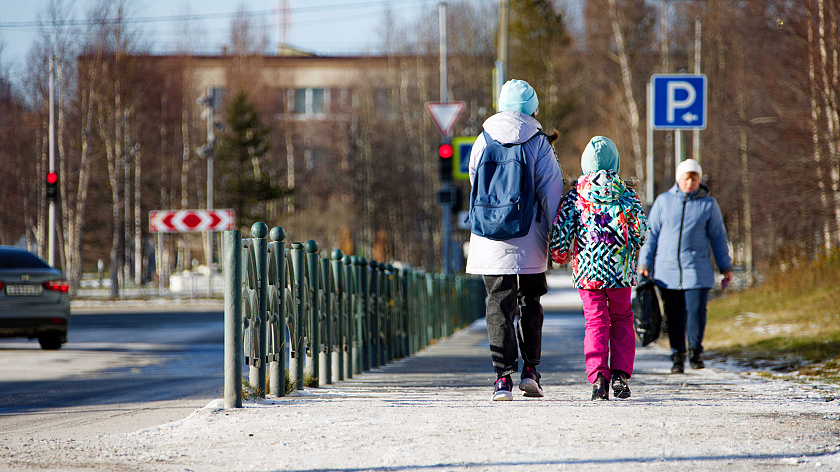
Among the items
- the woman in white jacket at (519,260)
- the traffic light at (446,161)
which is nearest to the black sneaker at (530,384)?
the woman in white jacket at (519,260)

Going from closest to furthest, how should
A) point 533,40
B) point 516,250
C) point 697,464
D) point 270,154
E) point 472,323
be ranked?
point 697,464, point 516,250, point 472,323, point 533,40, point 270,154

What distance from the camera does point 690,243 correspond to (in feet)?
27.4

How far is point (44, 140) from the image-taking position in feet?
138

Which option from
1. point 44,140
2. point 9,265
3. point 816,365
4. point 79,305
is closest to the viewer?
point 816,365

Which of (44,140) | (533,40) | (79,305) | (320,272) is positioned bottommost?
(79,305)

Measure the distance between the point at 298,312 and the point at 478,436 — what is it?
2.63 metres

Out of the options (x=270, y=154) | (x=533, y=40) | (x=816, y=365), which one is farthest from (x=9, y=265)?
(x=270, y=154)

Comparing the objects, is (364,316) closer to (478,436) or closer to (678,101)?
(478,436)

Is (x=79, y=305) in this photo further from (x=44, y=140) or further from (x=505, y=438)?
(x=505, y=438)

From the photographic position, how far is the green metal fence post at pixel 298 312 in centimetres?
659

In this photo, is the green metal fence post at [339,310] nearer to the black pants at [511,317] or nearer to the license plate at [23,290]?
the black pants at [511,317]

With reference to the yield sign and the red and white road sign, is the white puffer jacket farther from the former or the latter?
the red and white road sign

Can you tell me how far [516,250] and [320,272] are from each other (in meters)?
2.33

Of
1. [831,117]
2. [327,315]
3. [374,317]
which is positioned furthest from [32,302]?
[831,117]
